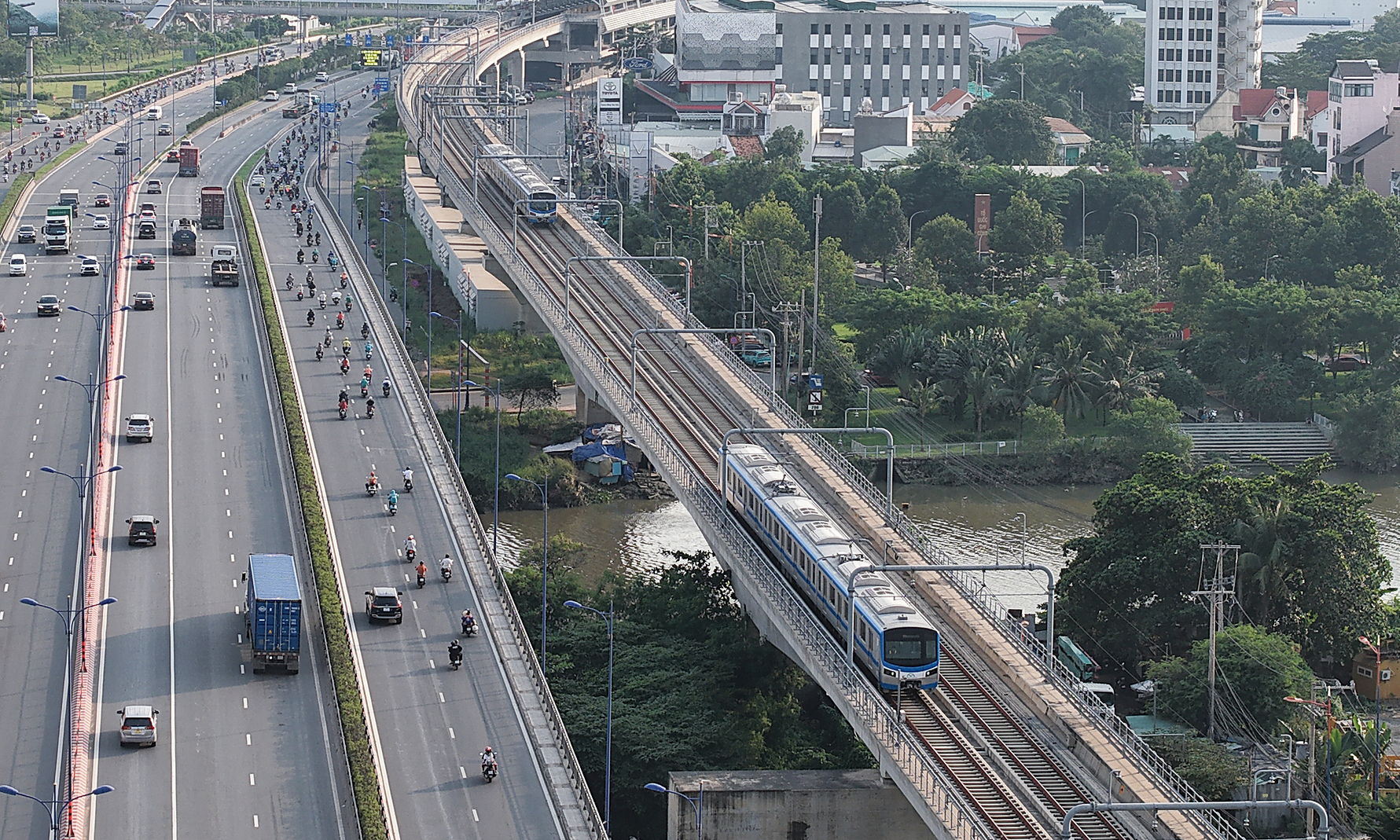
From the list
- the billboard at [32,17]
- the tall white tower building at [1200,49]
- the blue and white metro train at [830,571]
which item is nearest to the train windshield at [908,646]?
the blue and white metro train at [830,571]

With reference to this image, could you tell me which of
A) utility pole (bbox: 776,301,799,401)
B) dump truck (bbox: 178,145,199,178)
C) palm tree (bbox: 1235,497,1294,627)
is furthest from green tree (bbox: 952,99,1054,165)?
palm tree (bbox: 1235,497,1294,627)

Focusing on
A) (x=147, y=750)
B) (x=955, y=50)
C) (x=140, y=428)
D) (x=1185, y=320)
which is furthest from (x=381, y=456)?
(x=955, y=50)

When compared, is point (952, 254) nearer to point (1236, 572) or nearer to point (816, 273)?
point (816, 273)

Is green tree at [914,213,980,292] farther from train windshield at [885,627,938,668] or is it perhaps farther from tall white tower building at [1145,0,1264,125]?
train windshield at [885,627,938,668]

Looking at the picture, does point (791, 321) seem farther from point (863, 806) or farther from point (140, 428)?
point (863, 806)

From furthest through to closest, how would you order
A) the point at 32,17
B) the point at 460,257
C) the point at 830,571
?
1. the point at 32,17
2. the point at 460,257
3. the point at 830,571

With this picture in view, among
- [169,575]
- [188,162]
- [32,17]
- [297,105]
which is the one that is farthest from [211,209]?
[32,17]

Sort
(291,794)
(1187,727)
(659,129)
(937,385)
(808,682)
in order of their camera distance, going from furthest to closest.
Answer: (659,129) → (937,385) → (808,682) → (1187,727) → (291,794)
